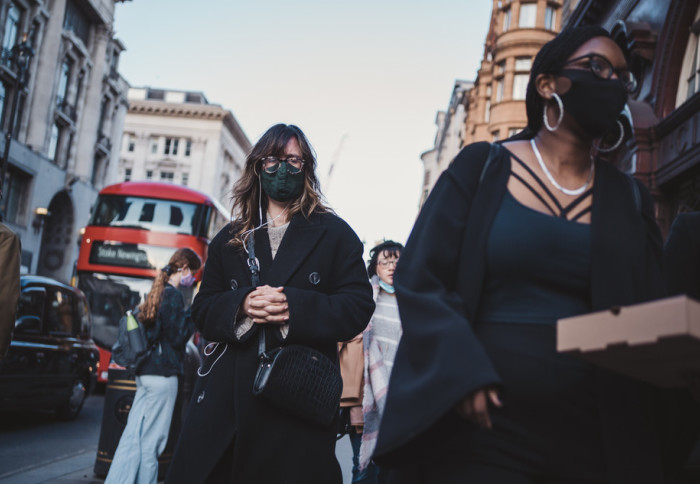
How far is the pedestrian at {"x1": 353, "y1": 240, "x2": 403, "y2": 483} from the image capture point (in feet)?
18.2

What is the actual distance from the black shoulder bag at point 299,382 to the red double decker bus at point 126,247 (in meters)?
12.5

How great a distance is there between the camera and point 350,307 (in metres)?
3.19

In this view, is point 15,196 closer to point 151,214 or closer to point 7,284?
point 151,214

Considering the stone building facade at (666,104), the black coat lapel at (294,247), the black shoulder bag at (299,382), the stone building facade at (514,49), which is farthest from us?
the stone building facade at (514,49)

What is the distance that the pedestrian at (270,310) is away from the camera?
2904 millimetres

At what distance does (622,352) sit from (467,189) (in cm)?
68

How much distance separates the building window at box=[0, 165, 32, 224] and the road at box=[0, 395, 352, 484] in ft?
68.9

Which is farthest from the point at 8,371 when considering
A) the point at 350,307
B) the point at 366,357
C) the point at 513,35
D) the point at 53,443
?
the point at 513,35

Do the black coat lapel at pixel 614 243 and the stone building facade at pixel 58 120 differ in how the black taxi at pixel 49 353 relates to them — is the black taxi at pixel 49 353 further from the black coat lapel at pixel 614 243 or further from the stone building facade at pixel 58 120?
the stone building facade at pixel 58 120

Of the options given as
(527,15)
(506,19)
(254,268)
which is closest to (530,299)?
(254,268)

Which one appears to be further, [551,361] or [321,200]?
[321,200]

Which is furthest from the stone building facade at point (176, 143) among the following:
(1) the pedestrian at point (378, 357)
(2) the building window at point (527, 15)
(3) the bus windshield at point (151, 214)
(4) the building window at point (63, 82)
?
(1) the pedestrian at point (378, 357)

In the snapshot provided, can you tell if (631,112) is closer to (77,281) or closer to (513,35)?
(77,281)

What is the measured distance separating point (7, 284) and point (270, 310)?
2084 mm
